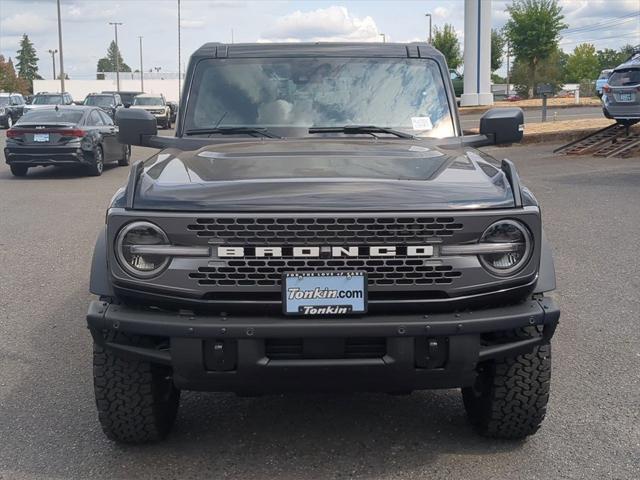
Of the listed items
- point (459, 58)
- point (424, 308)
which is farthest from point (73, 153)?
point (459, 58)

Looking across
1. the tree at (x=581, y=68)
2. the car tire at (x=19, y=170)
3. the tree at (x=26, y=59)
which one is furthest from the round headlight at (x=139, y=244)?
the tree at (x=26, y=59)

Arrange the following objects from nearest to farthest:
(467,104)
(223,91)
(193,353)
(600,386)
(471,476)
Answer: (193,353), (471,476), (600,386), (223,91), (467,104)

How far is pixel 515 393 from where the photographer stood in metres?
3.65

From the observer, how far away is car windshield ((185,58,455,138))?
4906mm

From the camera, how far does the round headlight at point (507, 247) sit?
11.0 ft

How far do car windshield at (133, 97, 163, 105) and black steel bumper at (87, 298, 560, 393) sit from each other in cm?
3480

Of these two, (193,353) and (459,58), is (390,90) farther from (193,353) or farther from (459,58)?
(459,58)

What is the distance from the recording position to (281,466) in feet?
12.0

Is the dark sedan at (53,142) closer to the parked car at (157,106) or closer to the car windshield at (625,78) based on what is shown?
the car windshield at (625,78)

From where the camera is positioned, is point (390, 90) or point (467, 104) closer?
point (390, 90)

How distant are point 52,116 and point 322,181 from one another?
15.3 m

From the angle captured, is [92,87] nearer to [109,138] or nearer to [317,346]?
[109,138]

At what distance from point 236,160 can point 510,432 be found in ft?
6.07

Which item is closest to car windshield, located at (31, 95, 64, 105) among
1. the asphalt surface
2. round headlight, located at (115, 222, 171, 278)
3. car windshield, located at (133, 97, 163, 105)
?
car windshield, located at (133, 97, 163, 105)
